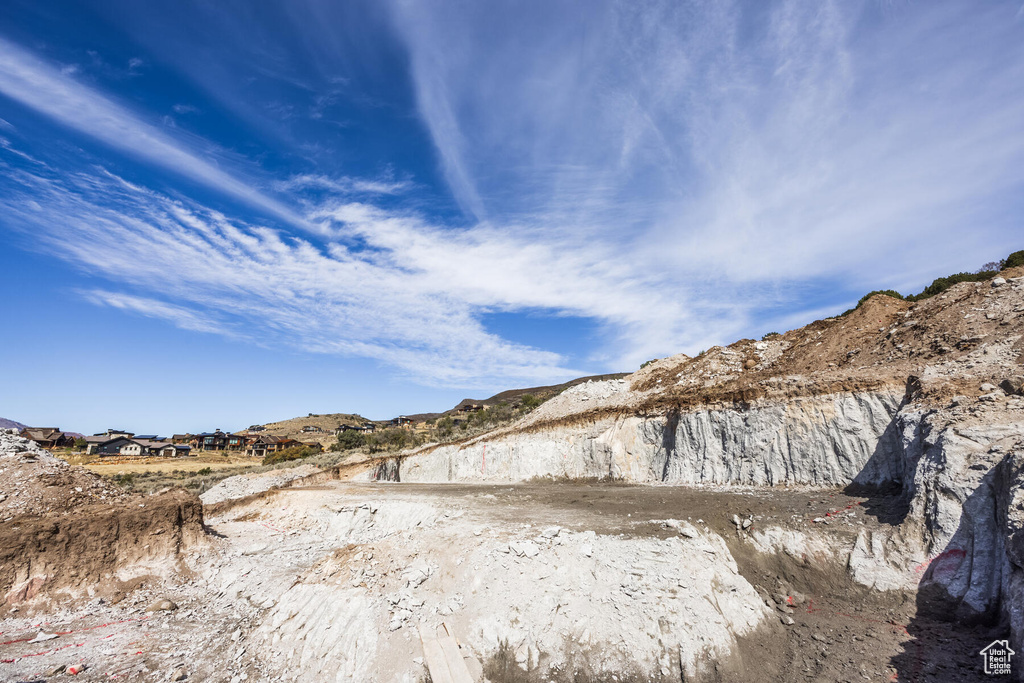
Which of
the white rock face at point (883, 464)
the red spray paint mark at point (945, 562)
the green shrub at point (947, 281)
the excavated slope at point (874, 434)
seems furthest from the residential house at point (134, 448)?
the green shrub at point (947, 281)

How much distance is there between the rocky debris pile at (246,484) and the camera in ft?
110

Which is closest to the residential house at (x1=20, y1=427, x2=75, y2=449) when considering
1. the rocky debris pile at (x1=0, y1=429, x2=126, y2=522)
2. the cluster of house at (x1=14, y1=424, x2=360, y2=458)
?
the cluster of house at (x1=14, y1=424, x2=360, y2=458)

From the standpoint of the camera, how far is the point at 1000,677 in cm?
823

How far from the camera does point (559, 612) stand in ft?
38.0

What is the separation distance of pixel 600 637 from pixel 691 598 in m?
2.72

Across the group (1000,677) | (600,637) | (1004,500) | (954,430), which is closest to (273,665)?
(600,637)

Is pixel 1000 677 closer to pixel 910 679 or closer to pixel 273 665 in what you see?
pixel 910 679

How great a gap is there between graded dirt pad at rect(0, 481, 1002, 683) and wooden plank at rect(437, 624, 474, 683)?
0.33 m

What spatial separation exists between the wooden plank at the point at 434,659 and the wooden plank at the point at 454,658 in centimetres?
8

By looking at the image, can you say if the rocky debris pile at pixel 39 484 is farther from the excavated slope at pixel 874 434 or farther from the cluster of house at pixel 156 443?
the cluster of house at pixel 156 443

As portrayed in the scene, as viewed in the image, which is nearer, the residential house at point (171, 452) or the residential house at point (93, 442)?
the residential house at point (93, 442)

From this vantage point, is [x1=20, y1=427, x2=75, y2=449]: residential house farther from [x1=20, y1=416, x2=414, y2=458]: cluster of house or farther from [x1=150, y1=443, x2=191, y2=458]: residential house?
[x1=150, y1=443, x2=191, y2=458]: residential house

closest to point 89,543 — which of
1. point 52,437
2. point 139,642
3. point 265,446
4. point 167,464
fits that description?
point 139,642
